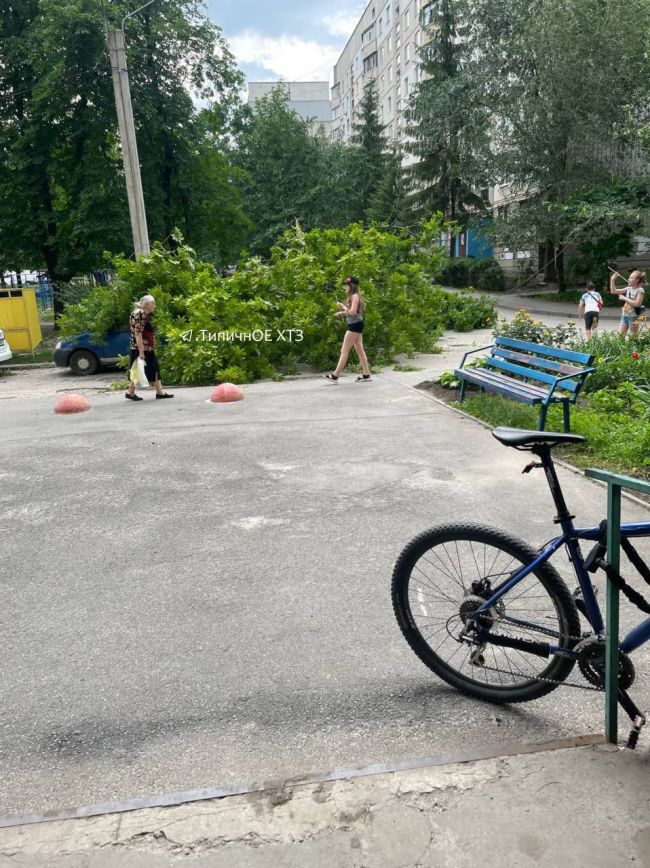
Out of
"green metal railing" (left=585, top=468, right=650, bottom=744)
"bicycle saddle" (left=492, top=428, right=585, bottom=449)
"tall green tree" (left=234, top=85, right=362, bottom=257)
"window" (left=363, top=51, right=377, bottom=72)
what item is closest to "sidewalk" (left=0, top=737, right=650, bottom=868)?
"green metal railing" (left=585, top=468, right=650, bottom=744)

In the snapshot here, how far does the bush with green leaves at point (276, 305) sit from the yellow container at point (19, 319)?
4.62 meters

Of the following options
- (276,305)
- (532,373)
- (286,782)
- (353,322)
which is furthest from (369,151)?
(286,782)

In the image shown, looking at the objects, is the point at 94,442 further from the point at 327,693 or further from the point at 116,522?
the point at 327,693

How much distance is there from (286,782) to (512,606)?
1138 millimetres

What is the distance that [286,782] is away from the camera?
2477 millimetres

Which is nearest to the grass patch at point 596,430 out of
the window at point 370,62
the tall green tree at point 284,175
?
the tall green tree at point 284,175

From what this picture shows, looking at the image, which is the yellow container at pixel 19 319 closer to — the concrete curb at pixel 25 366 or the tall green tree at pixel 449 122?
the concrete curb at pixel 25 366

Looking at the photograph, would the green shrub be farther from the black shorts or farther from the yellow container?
the black shorts

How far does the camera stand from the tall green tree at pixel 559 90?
25516mm

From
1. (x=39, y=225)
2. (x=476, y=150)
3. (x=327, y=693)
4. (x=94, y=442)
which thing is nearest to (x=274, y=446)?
(x=94, y=442)

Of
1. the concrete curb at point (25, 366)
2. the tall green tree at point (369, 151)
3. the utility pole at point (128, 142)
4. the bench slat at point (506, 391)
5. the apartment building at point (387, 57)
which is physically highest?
the apartment building at point (387, 57)

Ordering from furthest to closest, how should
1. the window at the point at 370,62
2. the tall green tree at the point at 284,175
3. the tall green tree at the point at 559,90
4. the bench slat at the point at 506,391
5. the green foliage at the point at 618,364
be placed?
the window at the point at 370,62 → the tall green tree at the point at 284,175 → the tall green tree at the point at 559,90 → the green foliage at the point at 618,364 → the bench slat at the point at 506,391

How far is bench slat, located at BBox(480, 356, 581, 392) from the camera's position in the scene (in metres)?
6.81

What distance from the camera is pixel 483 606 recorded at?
2854 mm
